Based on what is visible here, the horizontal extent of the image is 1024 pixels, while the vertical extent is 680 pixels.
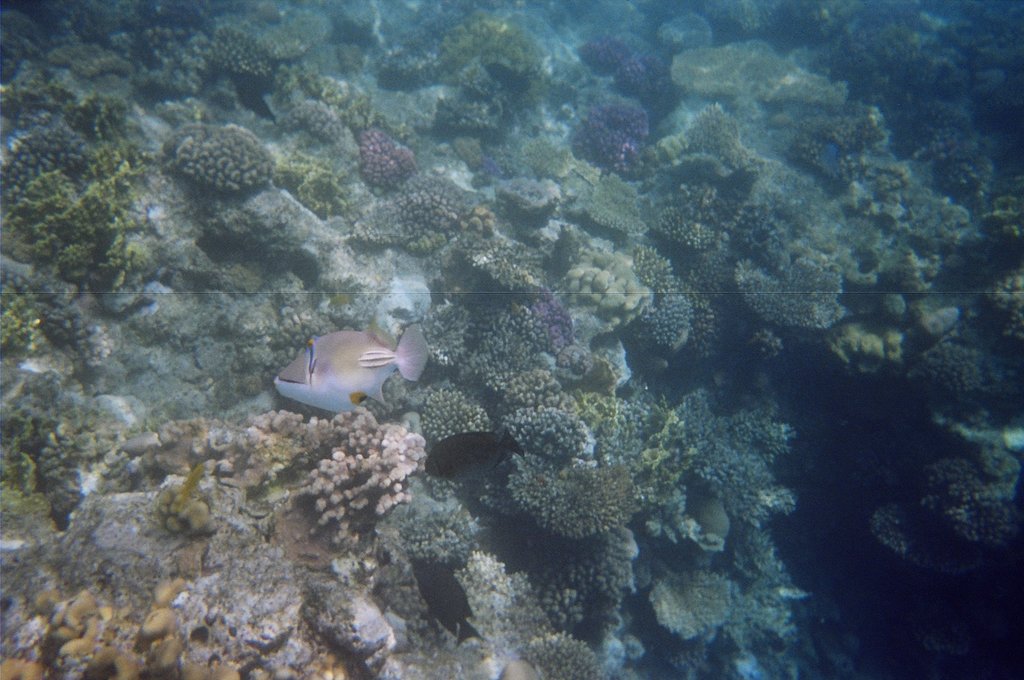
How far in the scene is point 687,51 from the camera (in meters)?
14.0


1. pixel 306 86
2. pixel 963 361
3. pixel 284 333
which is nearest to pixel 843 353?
pixel 963 361

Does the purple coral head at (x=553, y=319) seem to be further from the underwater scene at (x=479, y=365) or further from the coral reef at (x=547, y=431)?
the coral reef at (x=547, y=431)

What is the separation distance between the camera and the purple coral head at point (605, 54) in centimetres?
1320

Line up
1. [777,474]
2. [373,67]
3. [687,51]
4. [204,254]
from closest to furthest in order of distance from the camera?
[204,254] < [777,474] < [373,67] < [687,51]

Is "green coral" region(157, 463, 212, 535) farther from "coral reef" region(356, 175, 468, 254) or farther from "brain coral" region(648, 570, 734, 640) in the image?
"brain coral" region(648, 570, 734, 640)

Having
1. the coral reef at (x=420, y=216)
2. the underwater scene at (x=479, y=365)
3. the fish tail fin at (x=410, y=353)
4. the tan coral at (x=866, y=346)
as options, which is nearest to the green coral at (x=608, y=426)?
the underwater scene at (x=479, y=365)

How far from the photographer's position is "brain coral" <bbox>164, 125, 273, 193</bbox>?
17.8ft

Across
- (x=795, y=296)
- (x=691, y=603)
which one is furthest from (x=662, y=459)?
(x=795, y=296)

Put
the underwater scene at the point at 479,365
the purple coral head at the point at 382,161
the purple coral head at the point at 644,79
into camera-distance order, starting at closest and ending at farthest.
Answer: the underwater scene at the point at 479,365 < the purple coral head at the point at 382,161 < the purple coral head at the point at 644,79

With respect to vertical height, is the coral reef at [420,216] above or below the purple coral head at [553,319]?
above

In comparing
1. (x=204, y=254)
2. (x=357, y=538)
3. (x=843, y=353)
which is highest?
(x=204, y=254)

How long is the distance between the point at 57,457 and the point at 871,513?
1091 centimetres

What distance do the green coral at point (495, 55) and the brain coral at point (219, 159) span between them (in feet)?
19.5

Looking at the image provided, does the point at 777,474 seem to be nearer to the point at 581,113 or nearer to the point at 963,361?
the point at 963,361
